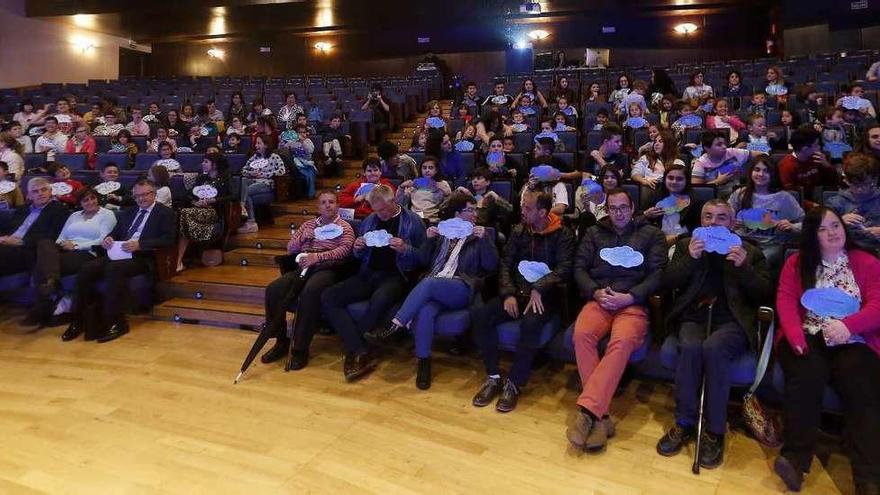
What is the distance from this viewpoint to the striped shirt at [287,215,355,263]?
10.2 ft

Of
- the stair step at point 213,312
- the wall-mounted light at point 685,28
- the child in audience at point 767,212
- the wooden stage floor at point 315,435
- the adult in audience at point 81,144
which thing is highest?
the wall-mounted light at point 685,28

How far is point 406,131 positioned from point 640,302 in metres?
5.61

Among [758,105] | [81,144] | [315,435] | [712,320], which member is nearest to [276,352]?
[315,435]

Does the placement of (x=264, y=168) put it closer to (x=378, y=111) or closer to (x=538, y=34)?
(x=378, y=111)

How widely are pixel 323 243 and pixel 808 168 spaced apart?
2611 millimetres

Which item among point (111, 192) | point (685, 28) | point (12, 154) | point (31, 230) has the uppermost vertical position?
point (685, 28)

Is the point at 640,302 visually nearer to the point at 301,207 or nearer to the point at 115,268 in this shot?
the point at 115,268

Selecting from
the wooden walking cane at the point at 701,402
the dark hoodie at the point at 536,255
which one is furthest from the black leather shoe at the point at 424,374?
the wooden walking cane at the point at 701,402

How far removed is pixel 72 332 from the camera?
347cm

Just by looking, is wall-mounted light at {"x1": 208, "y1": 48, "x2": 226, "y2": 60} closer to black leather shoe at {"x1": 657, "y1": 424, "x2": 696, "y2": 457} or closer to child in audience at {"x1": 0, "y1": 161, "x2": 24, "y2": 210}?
child in audience at {"x1": 0, "y1": 161, "x2": 24, "y2": 210}

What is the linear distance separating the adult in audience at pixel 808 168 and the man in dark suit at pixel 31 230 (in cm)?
430

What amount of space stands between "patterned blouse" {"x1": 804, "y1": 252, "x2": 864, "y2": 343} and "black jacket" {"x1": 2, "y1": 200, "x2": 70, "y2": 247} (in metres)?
4.05

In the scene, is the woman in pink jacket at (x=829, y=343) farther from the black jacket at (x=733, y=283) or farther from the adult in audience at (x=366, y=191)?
the adult in audience at (x=366, y=191)

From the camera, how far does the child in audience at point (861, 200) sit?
2.54 m
